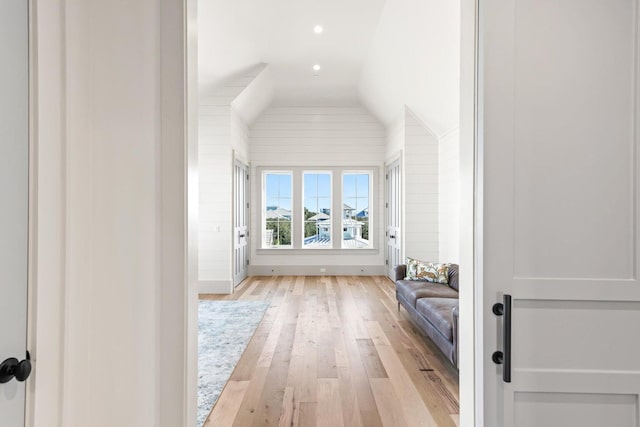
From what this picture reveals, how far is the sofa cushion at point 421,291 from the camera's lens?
3.75 m

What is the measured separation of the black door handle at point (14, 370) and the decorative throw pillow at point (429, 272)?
4.12 m

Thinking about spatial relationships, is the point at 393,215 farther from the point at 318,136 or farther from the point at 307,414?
the point at 307,414

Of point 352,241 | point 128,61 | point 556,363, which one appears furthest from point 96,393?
point 352,241

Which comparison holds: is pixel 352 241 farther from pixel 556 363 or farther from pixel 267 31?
pixel 556 363

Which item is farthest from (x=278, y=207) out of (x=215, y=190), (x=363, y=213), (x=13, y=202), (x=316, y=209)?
(x=13, y=202)

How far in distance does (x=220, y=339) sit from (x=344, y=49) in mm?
4166

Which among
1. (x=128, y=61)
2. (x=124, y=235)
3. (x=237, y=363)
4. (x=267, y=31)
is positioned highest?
(x=267, y=31)

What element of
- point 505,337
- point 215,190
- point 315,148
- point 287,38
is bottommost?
point 505,337

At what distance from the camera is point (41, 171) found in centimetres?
90

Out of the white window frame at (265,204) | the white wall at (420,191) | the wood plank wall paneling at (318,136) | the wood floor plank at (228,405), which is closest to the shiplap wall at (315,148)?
the wood plank wall paneling at (318,136)

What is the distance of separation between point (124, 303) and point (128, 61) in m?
0.82

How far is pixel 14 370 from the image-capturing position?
82 cm

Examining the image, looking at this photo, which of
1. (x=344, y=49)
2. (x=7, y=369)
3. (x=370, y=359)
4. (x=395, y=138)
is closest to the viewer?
(x=7, y=369)

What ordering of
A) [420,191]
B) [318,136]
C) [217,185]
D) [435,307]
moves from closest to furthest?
[435,307] < [217,185] < [420,191] < [318,136]
